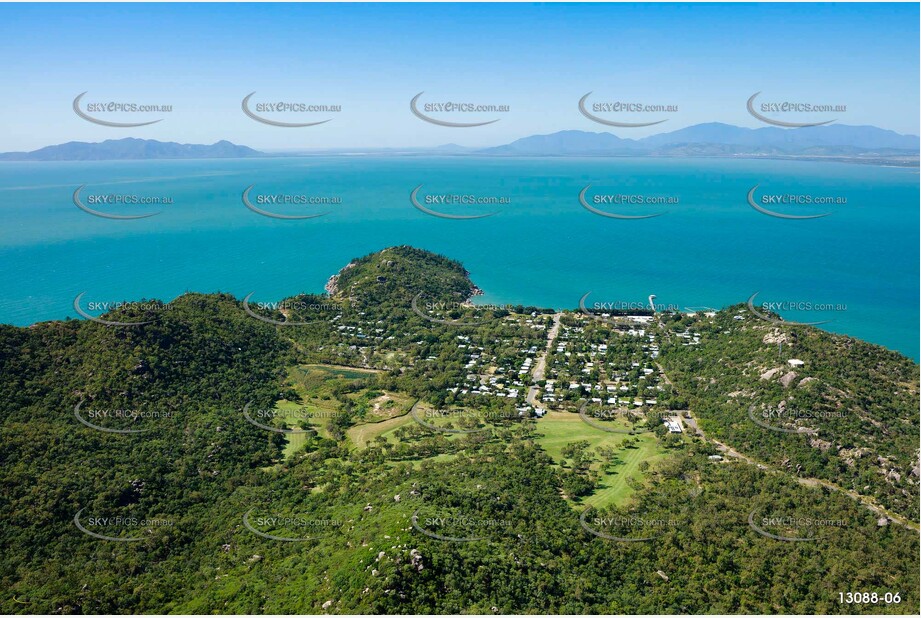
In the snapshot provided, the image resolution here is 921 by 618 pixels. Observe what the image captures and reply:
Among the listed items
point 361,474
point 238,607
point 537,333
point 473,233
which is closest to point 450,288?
point 537,333

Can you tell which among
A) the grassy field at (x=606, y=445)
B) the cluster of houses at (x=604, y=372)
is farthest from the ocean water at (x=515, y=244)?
the grassy field at (x=606, y=445)

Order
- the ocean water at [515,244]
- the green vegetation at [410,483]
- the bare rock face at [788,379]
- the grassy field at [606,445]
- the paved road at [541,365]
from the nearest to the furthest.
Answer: the green vegetation at [410,483] → the grassy field at [606,445] → the bare rock face at [788,379] → the paved road at [541,365] → the ocean water at [515,244]

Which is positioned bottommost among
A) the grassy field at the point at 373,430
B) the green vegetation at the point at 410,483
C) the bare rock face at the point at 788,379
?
the grassy field at the point at 373,430

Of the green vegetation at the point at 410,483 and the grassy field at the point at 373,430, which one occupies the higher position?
the green vegetation at the point at 410,483

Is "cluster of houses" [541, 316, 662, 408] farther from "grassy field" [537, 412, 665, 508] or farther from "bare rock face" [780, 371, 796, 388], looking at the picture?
"bare rock face" [780, 371, 796, 388]

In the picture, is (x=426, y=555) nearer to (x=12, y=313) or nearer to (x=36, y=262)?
(x=12, y=313)

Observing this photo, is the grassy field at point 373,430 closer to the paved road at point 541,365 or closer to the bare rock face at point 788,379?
the paved road at point 541,365

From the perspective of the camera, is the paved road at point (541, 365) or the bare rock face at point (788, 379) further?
the paved road at point (541, 365)
